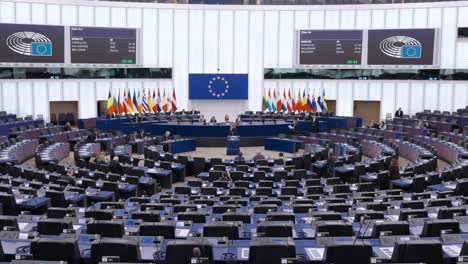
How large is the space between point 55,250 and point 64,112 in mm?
37237

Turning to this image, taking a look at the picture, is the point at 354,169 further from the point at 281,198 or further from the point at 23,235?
the point at 23,235

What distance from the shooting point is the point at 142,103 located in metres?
39.6

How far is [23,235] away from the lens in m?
9.17

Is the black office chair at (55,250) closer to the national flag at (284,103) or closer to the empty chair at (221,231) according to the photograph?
the empty chair at (221,231)

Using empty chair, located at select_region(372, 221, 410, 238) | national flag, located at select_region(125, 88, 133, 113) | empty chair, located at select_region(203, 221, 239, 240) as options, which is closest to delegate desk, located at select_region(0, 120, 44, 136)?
national flag, located at select_region(125, 88, 133, 113)

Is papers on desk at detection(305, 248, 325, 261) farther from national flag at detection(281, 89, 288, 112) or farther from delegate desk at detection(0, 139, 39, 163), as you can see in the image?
national flag at detection(281, 89, 288, 112)

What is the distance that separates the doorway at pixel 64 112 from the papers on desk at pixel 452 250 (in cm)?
3676

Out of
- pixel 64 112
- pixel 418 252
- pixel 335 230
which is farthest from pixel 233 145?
pixel 418 252

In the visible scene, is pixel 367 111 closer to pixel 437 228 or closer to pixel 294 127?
pixel 294 127

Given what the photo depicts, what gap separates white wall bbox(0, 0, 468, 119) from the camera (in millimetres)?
40250

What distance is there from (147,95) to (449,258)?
114ft

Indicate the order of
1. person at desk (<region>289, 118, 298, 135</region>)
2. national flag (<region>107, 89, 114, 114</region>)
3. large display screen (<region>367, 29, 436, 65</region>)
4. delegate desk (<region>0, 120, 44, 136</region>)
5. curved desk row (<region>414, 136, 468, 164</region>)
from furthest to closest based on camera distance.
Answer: large display screen (<region>367, 29, 436, 65</region>) < national flag (<region>107, 89, 114, 114</region>) < person at desk (<region>289, 118, 298, 135</region>) < delegate desk (<region>0, 120, 44, 136</region>) < curved desk row (<region>414, 136, 468, 164</region>)

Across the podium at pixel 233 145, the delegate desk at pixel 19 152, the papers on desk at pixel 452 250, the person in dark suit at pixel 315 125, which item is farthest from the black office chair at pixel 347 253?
the person in dark suit at pixel 315 125

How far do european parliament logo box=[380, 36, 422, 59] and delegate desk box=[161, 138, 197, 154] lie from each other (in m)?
17.3
